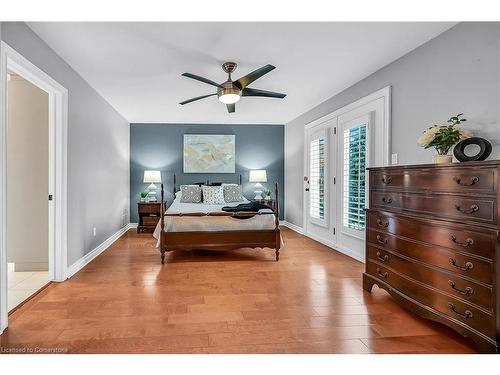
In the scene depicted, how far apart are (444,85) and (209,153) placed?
4.94 m

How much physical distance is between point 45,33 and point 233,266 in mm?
3185

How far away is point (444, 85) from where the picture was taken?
9.07ft

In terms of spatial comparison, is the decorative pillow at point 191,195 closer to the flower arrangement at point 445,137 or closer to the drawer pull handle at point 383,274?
the drawer pull handle at point 383,274

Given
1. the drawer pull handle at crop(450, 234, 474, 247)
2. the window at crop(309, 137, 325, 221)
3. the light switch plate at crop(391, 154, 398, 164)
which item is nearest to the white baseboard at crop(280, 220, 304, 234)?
the window at crop(309, 137, 325, 221)

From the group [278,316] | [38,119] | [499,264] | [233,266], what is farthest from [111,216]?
[499,264]

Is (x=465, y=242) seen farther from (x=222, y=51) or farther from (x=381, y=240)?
(x=222, y=51)

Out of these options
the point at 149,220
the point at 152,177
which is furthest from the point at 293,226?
the point at 152,177

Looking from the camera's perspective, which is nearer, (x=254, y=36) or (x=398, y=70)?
(x=254, y=36)

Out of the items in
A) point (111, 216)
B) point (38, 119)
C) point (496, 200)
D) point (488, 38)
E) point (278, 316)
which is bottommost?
point (278, 316)

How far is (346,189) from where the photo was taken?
14.5 ft

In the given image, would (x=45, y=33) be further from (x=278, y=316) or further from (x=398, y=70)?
(x=398, y=70)

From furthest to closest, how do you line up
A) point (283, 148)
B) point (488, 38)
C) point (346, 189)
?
point (283, 148) < point (346, 189) < point (488, 38)

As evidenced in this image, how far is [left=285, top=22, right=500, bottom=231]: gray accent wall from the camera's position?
234cm

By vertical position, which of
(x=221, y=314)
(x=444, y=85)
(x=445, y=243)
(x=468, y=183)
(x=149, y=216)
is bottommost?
(x=221, y=314)
